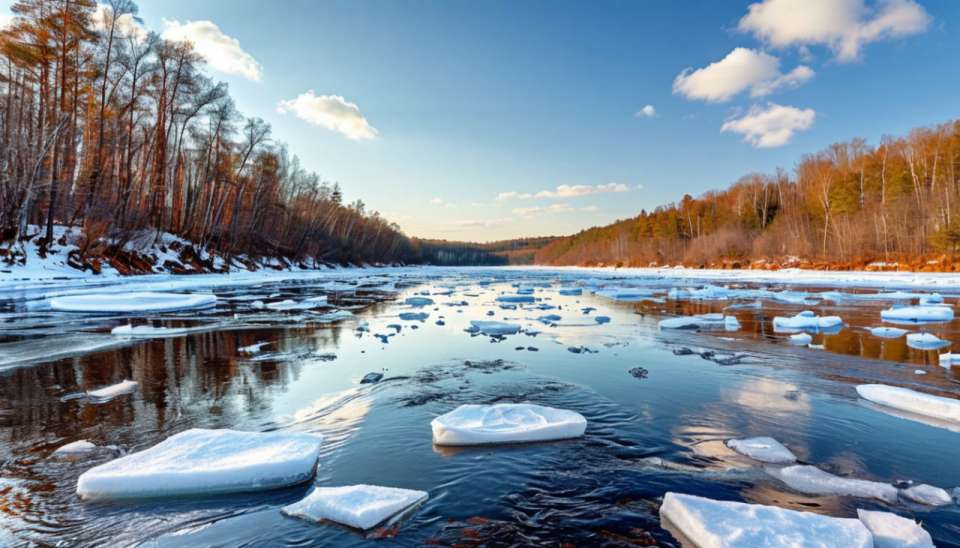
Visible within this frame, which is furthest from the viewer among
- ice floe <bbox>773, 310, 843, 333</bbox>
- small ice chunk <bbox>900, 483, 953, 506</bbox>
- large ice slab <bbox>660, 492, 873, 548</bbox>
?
ice floe <bbox>773, 310, 843, 333</bbox>

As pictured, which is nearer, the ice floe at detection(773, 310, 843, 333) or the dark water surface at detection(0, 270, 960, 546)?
the dark water surface at detection(0, 270, 960, 546)

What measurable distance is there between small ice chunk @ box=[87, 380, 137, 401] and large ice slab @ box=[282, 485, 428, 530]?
396 centimetres

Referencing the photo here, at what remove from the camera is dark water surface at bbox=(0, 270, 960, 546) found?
9.15ft

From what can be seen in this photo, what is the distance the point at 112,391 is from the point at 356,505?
4597 mm

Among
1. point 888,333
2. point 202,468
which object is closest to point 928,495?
point 202,468

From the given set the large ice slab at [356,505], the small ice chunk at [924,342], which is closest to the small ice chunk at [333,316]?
→ the large ice slab at [356,505]

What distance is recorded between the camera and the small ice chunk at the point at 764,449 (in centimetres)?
373

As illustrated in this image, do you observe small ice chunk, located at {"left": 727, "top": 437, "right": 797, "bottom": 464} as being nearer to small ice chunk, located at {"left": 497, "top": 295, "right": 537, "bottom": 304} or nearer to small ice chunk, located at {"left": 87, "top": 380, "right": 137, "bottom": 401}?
small ice chunk, located at {"left": 87, "top": 380, "right": 137, "bottom": 401}

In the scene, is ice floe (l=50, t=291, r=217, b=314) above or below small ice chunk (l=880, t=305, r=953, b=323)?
above

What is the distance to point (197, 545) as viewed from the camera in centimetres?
254

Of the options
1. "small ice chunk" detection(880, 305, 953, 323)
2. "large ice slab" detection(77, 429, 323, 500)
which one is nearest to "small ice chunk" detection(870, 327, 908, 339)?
"small ice chunk" detection(880, 305, 953, 323)

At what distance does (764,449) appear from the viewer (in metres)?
3.87

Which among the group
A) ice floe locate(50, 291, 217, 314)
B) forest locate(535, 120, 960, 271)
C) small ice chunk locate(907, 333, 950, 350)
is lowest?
small ice chunk locate(907, 333, 950, 350)

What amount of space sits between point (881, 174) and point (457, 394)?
6083cm
